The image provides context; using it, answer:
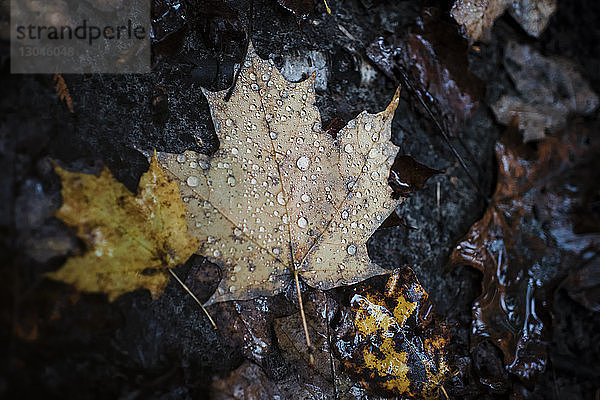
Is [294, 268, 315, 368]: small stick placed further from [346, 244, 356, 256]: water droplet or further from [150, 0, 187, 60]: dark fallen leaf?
[150, 0, 187, 60]: dark fallen leaf

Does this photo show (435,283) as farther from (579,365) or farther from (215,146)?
(215,146)

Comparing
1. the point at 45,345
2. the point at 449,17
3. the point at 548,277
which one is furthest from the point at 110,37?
the point at 548,277

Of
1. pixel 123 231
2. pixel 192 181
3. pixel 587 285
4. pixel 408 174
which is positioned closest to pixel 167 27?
pixel 192 181

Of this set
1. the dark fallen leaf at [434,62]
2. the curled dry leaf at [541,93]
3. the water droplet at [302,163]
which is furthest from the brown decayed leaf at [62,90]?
the curled dry leaf at [541,93]

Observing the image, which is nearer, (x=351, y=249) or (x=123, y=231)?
(x=123, y=231)

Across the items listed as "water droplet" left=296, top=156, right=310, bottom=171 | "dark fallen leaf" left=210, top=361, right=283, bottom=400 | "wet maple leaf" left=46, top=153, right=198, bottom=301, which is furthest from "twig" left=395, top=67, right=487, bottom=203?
"dark fallen leaf" left=210, top=361, right=283, bottom=400

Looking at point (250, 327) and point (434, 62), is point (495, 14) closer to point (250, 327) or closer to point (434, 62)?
point (434, 62)
